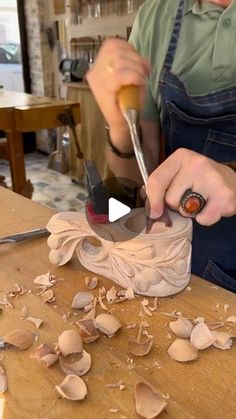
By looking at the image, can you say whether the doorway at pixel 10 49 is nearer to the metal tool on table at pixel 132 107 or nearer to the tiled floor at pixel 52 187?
the tiled floor at pixel 52 187

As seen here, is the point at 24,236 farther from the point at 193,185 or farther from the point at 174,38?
the point at 174,38

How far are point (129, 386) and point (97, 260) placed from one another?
185mm

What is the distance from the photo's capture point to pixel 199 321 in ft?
1.41

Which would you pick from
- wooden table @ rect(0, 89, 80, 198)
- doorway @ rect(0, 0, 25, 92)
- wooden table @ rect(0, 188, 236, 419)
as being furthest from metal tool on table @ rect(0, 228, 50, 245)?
doorway @ rect(0, 0, 25, 92)

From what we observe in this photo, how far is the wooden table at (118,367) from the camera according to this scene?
33cm

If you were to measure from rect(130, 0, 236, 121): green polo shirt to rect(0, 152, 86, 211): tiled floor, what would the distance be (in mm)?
1438

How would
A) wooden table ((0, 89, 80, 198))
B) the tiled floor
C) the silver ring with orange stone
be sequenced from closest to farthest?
the silver ring with orange stone < wooden table ((0, 89, 80, 198)) < the tiled floor

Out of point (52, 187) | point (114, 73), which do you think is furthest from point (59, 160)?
point (114, 73)

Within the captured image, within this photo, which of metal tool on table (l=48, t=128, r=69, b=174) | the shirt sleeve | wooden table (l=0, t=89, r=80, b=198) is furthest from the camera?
metal tool on table (l=48, t=128, r=69, b=174)

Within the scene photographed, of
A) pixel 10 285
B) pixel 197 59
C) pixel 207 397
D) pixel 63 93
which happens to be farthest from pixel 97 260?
pixel 63 93

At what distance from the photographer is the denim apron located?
2.03 feet
